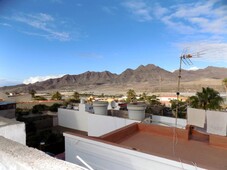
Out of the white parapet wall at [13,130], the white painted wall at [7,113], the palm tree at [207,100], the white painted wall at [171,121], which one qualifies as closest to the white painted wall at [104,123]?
the white painted wall at [171,121]

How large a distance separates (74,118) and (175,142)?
30.9 ft

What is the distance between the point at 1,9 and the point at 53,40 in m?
17.4

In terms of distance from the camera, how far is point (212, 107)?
1009cm

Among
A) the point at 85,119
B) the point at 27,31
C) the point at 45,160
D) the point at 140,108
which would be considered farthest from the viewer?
the point at 27,31

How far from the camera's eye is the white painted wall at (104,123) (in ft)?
23.4

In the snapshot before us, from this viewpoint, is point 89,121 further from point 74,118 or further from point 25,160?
point 25,160

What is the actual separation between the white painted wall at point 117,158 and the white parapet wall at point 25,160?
1.64 metres

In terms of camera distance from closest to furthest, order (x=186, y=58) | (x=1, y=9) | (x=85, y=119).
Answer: (x=186, y=58) → (x=1, y=9) → (x=85, y=119)

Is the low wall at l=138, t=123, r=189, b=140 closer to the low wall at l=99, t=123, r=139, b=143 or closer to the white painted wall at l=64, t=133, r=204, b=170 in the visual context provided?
the low wall at l=99, t=123, r=139, b=143

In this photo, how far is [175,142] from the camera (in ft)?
13.2

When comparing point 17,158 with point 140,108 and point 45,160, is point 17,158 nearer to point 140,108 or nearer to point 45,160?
point 45,160

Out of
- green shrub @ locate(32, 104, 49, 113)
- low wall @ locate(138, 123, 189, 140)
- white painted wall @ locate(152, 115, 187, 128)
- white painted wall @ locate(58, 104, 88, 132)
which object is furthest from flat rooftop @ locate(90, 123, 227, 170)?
green shrub @ locate(32, 104, 49, 113)

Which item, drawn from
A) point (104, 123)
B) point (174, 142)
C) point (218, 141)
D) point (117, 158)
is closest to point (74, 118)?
point (104, 123)

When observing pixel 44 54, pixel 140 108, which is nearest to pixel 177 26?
pixel 140 108
